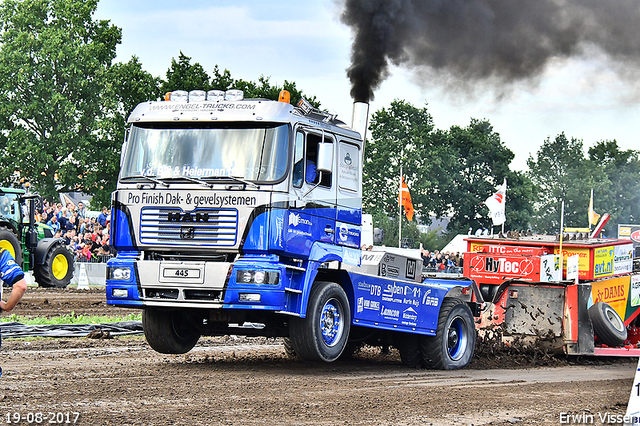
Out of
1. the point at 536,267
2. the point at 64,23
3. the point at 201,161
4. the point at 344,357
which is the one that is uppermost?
the point at 64,23

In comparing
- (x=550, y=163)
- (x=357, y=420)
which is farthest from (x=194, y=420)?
(x=550, y=163)

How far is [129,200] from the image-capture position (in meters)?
9.63

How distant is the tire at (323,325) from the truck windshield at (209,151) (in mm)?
1492

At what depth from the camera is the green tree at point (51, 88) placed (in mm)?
44250

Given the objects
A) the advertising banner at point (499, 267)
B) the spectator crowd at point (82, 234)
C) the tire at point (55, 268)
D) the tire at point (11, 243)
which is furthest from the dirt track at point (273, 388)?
the spectator crowd at point (82, 234)

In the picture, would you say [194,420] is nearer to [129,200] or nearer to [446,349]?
[129,200]

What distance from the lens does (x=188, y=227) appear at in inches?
370

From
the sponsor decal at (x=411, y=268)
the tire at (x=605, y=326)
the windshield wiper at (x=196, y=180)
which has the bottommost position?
the tire at (x=605, y=326)

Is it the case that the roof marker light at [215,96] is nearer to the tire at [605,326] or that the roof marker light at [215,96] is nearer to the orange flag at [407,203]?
the tire at [605,326]

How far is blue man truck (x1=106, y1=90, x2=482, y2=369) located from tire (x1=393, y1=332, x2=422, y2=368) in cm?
122

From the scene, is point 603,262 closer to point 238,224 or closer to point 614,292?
point 614,292

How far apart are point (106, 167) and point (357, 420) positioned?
1640 inches

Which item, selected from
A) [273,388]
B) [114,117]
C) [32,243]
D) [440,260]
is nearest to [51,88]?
[114,117]

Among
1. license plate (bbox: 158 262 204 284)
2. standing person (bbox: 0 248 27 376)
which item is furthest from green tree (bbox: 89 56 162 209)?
standing person (bbox: 0 248 27 376)
